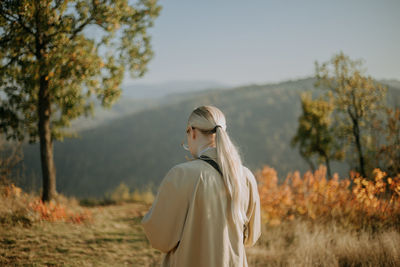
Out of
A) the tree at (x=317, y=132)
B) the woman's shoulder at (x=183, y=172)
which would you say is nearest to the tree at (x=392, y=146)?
the tree at (x=317, y=132)

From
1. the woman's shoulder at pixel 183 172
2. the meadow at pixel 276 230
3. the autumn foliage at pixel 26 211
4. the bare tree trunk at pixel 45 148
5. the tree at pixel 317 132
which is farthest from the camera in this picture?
the tree at pixel 317 132

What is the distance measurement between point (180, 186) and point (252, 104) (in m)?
48.4

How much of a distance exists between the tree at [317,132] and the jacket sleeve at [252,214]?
10889 millimetres

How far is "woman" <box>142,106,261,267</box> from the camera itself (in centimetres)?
→ 158

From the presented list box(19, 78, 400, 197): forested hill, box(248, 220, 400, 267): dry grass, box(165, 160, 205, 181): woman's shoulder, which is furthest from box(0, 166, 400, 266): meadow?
box(19, 78, 400, 197): forested hill

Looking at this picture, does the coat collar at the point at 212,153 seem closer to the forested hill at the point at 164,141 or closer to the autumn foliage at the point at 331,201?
the autumn foliage at the point at 331,201

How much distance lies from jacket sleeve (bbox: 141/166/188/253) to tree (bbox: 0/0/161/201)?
467cm

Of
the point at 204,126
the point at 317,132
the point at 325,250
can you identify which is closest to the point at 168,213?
the point at 204,126

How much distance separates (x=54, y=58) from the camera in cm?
525

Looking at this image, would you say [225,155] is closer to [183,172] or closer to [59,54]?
[183,172]

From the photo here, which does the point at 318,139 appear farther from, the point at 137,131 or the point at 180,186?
the point at 137,131

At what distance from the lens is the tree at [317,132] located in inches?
473

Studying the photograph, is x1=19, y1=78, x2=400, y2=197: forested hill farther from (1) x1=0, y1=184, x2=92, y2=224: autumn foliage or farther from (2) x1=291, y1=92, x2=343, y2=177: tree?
(1) x1=0, y1=184, x2=92, y2=224: autumn foliage

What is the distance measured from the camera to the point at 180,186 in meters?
1.56
